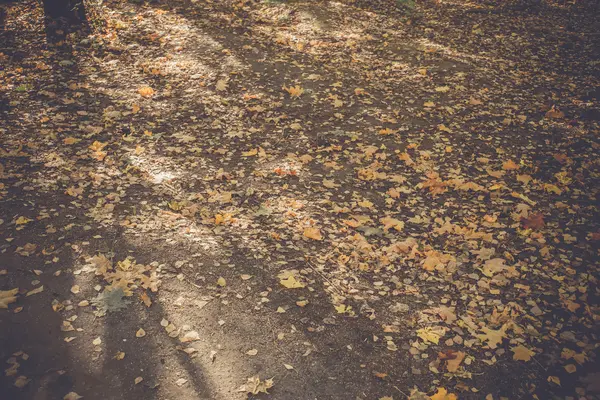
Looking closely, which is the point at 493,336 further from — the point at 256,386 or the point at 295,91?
the point at 295,91

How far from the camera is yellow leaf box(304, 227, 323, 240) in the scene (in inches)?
196

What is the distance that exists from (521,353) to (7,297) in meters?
5.04

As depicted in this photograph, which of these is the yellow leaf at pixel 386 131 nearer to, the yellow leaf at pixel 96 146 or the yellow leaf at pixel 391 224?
the yellow leaf at pixel 391 224

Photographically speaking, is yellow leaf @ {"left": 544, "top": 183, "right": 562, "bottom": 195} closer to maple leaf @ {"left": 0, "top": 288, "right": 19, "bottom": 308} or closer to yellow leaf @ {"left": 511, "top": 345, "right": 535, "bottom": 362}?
yellow leaf @ {"left": 511, "top": 345, "right": 535, "bottom": 362}

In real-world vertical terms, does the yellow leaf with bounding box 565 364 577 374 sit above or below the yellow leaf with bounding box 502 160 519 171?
below

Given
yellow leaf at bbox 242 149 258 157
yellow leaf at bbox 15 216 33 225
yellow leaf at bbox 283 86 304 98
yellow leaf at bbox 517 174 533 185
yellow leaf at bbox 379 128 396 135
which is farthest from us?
yellow leaf at bbox 283 86 304 98

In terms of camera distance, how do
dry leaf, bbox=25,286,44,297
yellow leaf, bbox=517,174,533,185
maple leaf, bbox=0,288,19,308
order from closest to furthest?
maple leaf, bbox=0,288,19,308 < dry leaf, bbox=25,286,44,297 < yellow leaf, bbox=517,174,533,185

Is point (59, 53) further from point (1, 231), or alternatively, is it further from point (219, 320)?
point (219, 320)

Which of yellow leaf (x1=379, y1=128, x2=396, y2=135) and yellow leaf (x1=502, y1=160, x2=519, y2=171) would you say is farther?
yellow leaf (x1=379, y1=128, x2=396, y2=135)

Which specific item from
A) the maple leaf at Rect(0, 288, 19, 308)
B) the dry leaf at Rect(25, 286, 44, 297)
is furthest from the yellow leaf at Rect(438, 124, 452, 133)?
the maple leaf at Rect(0, 288, 19, 308)

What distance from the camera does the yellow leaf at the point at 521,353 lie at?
12.1ft

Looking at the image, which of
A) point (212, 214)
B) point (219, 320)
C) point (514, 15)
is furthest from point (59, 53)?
point (514, 15)

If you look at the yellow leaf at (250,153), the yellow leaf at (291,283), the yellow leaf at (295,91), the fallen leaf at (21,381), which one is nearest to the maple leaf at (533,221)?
the yellow leaf at (291,283)

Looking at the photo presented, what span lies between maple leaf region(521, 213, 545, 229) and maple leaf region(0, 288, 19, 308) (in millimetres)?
5953
